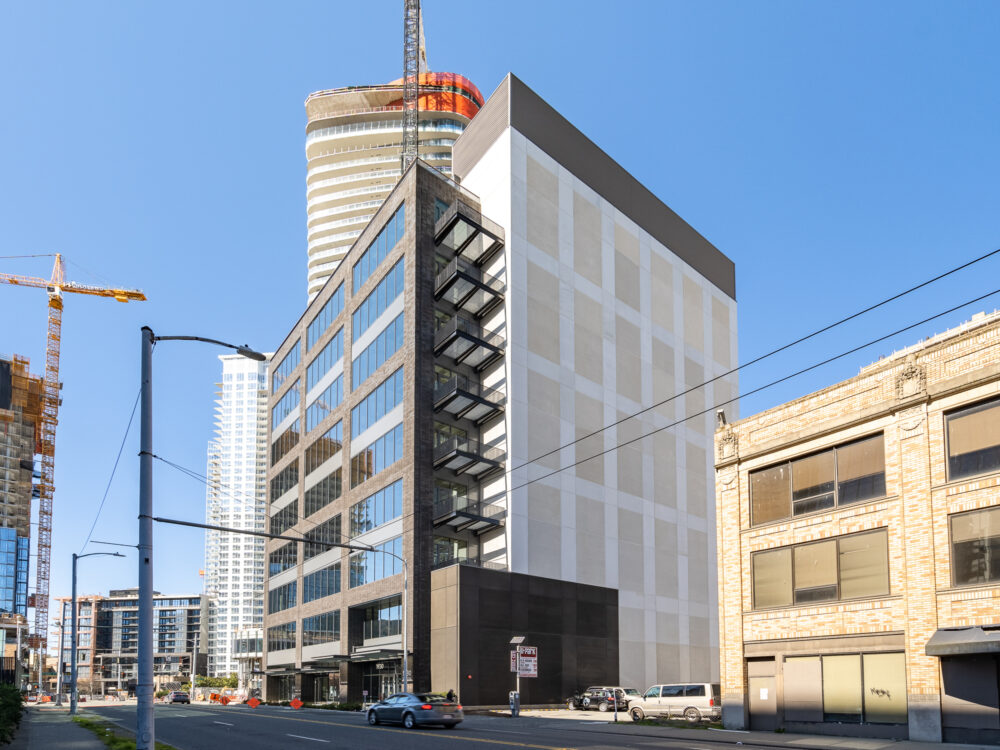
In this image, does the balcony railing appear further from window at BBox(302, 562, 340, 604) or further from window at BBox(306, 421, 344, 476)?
window at BBox(306, 421, 344, 476)

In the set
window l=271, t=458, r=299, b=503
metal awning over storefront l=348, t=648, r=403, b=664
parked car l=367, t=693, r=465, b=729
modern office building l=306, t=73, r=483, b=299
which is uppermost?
modern office building l=306, t=73, r=483, b=299

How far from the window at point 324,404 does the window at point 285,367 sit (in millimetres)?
8323

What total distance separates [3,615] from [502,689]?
15934 cm

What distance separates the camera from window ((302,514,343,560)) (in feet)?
230

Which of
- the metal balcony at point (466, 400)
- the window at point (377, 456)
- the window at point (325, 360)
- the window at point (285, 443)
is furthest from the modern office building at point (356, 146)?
the metal balcony at point (466, 400)

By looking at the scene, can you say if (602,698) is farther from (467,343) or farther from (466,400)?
(467,343)

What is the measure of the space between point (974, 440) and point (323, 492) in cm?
5699

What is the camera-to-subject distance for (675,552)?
71562 mm

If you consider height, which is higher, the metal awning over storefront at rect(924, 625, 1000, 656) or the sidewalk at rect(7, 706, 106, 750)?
the metal awning over storefront at rect(924, 625, 1000, 656)

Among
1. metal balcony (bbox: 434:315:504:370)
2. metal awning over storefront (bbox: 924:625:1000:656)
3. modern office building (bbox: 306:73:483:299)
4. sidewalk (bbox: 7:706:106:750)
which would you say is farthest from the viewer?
modern office building (bbox: 306:73:483:299)

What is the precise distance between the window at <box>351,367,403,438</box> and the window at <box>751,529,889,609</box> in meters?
33.1

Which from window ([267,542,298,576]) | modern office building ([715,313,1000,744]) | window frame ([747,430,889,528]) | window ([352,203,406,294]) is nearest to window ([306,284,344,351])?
window ([352,203,406,294])

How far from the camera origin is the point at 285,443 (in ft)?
291

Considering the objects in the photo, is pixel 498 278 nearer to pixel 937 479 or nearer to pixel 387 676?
pixel 387 676
